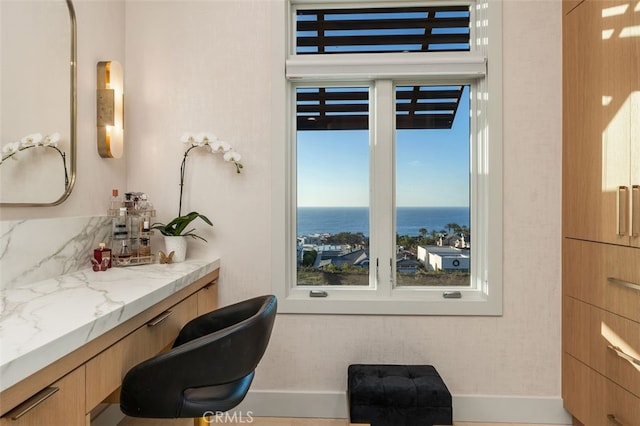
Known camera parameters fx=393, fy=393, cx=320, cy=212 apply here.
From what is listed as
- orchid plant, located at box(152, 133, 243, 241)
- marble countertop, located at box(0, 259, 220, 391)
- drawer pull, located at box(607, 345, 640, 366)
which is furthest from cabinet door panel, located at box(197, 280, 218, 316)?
drawer pull, located at box(607, 345, 640, 366)

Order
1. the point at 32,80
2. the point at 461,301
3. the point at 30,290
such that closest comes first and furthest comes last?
the point at 30,290
the point at 32,80
the point at 461,301

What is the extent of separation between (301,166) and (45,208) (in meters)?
1.28

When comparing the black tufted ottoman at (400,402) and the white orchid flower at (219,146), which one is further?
the white orchid flower at (219,146)

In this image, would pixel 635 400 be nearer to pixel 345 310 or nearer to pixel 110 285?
pixel 345 310

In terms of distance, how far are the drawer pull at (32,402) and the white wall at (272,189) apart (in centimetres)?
133

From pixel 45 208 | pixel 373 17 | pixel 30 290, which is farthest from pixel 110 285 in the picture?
pixel 373 17

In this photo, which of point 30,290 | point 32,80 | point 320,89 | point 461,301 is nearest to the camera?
point 30,290

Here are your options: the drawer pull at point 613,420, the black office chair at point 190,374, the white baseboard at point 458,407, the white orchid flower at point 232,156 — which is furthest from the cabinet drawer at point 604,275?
the white orchid flower at point 232,156

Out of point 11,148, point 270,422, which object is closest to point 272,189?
point 11,148

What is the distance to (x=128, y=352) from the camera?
48.6 inches

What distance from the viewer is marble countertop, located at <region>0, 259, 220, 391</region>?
0.83 m

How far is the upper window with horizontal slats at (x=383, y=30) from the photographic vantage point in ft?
7.44

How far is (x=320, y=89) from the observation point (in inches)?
91.4

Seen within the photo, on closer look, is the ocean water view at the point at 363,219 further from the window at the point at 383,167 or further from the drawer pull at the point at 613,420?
the drawer pull at the point at 613,420
